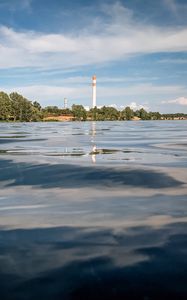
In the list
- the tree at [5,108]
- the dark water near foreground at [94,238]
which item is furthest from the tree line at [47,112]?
the dark water near foreground at [94,238]

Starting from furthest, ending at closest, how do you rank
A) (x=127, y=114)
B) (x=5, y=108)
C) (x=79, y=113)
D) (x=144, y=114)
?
(x=144, y=114)
(x=127, y=114)
(x=79, y=113)
(x=5, y=108)

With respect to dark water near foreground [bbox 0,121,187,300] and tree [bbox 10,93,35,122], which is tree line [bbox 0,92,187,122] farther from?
A: dark water near foreground [bbox 0,121,187,300]

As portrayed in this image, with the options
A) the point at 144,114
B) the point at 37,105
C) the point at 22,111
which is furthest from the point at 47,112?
the point at 144,114

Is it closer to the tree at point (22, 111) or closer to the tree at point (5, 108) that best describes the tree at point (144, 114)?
the tree at point (22, 111)

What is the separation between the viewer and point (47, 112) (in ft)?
563

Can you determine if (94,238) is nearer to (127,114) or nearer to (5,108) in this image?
(5,108)

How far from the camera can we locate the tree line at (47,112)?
14012 cm

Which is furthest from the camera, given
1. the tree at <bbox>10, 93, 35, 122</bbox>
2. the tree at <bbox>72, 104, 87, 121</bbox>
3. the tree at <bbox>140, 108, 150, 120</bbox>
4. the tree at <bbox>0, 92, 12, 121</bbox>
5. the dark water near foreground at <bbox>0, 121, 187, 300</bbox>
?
the tree at <bbox>140, 108, 150, 120</bbox>

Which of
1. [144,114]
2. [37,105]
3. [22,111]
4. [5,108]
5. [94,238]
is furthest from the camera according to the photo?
[144,114]

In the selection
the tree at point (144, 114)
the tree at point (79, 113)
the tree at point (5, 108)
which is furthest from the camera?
the tree at point (144, 114)

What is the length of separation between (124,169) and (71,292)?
6659 millimetres

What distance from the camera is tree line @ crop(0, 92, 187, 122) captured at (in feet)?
460

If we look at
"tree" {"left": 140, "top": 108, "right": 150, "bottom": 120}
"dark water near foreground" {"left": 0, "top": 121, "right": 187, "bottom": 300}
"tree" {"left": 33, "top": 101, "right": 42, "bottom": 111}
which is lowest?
"tree" {"left": 140, "top": 108, "right": 150, "bottom": 120}

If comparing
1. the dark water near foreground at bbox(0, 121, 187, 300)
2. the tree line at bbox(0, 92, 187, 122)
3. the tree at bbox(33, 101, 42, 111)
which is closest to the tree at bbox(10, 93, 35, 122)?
the tree line at bbox(0, 92, 187, 122)
